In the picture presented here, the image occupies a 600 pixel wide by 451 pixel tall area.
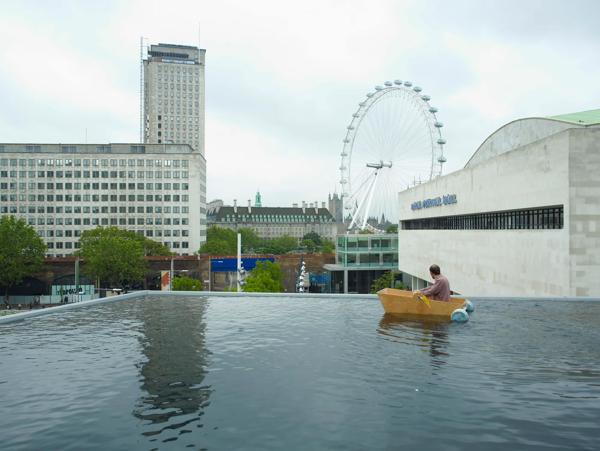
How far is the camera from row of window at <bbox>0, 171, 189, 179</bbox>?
131 metres

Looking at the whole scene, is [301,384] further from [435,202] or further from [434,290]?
[435,202]

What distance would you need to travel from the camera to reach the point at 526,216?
36.8 metres

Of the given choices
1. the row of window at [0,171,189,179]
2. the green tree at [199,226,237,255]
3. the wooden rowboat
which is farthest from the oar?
the row of window at [0,171,189,179]

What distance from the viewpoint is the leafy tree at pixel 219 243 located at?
129 m

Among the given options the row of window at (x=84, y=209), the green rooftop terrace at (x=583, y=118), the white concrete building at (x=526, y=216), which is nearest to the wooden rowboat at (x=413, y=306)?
the white concrete building at (x=526, y=216)

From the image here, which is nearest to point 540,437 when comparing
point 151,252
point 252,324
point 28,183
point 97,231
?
point 252,324

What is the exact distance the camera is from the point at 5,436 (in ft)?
31.1

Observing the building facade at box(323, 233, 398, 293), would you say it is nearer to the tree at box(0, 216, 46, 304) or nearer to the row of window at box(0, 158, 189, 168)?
the tree at box(0, 216, 46, 304)

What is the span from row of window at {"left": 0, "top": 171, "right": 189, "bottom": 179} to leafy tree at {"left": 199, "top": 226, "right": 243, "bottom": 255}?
18.9m

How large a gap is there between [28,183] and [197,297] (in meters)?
120

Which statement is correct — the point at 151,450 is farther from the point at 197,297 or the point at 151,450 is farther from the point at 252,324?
the point at 197,297

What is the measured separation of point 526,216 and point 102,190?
116374 mm

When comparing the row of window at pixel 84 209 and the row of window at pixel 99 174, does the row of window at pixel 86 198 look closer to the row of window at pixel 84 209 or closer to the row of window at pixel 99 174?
the row of window at pixel 84 209

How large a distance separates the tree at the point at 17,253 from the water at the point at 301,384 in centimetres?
6710
